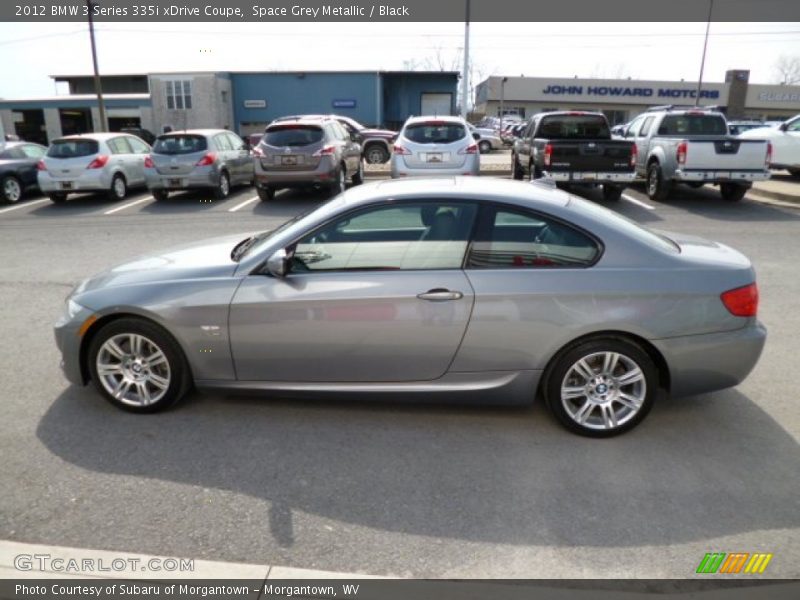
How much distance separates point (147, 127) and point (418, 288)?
46513 millimetres

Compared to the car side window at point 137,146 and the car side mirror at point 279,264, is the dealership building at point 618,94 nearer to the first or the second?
the car side window at point 137,146

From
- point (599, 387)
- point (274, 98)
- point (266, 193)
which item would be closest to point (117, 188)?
point (266, 193)

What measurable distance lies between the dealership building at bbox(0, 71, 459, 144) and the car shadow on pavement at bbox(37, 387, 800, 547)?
39.6 meters

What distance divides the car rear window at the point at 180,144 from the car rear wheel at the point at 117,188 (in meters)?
1.45

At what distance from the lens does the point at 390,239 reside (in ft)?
12.8

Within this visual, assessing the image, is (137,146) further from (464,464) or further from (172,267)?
(464,464)

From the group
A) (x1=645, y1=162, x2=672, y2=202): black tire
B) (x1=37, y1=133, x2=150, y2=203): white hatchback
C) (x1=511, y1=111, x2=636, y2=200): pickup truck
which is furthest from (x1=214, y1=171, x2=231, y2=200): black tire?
(x1=645, y1=162, x2=672, y2=202): black tire

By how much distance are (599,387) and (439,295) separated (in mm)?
1107

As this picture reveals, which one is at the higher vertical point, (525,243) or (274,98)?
(274,98)

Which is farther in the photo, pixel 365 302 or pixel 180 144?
pixel 180 144


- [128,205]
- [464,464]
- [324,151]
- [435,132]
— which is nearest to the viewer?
[464,464]

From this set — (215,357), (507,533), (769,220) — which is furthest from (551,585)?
(769,220)

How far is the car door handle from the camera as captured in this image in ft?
12.0
